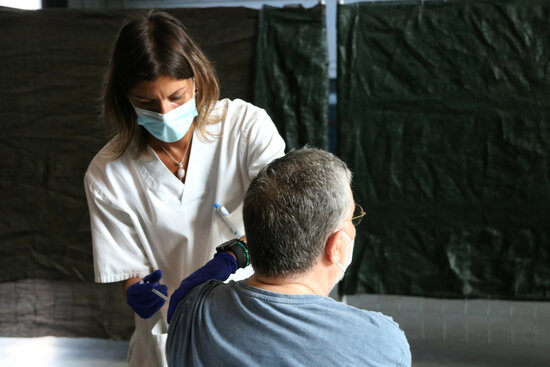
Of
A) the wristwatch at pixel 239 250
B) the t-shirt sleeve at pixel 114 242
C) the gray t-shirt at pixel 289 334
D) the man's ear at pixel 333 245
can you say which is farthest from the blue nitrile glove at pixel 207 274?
the t-shirt sleeve at pixel 114 242

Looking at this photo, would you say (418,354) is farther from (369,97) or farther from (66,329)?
(66,329)

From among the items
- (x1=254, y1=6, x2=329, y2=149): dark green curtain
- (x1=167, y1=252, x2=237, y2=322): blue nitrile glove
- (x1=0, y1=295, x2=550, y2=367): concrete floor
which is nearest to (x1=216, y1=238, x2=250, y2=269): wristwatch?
(x1=167, y1=252, x2=237, y2=322): blue nitrile glove

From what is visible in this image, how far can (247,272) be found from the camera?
1.61 meters

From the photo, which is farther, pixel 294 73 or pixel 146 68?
pixel 294 73

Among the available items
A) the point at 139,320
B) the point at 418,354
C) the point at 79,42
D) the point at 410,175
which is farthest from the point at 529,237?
the point at 79,42

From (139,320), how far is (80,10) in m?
1.80

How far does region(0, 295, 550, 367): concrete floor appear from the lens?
2975mm

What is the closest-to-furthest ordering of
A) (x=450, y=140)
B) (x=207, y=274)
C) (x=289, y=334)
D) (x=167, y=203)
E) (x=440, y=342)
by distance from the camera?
(x=289, y=334) < (x=207, y=274) < (x=167, y=203) < (x=450, y=140) < (x=440, y=342)

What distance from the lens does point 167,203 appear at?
1.55 metres

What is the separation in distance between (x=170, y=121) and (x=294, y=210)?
0.56 meters

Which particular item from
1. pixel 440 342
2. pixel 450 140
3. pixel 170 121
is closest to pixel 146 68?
pixel 170 121

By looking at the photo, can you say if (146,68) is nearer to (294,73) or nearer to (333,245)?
(333,245)

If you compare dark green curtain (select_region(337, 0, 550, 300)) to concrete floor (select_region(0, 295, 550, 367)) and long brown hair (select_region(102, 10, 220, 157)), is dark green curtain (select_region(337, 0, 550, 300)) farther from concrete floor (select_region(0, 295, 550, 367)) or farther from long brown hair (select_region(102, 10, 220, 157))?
long brown hair (select_region(102, 10, 220, 157))

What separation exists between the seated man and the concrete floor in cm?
193
